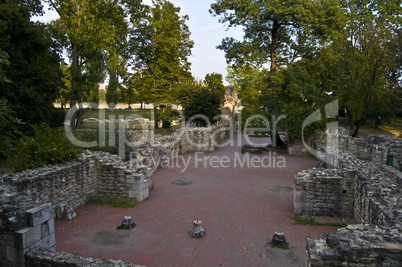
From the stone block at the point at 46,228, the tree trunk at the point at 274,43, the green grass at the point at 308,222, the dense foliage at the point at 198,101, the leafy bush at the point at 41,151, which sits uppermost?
the tree trunk at the point at 274,43

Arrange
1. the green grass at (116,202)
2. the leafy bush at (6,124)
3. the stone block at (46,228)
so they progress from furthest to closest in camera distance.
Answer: the green grass at (116,202), the leafy bush at (6,124), the stone block at (46,228)

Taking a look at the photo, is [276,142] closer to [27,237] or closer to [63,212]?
[63,212]

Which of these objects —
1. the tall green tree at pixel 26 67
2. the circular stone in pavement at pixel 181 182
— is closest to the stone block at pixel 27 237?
the circular stone in pavement at pixel 181 182

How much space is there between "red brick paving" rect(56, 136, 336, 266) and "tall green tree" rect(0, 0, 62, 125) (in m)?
8.90

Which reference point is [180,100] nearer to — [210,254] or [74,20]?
[74,20]

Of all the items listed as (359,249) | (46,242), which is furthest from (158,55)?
(359,249)

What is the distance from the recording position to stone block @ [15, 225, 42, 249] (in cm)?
526

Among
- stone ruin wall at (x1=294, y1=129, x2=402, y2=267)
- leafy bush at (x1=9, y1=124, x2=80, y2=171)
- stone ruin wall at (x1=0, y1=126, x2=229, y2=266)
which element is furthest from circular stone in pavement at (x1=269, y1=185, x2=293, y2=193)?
leafy bush at (x1=9, y1=124, x2=80, y2=171)

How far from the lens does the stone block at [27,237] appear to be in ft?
17.3

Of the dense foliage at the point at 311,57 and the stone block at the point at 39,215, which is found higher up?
the dense foliage at the point at 311,57

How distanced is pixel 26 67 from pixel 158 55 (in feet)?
64.8

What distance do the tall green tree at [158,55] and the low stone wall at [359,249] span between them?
97.2 ft

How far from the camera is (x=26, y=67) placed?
627 inches

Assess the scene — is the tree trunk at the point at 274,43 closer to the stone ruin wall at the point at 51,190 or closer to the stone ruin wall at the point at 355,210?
the stone ruin wall at the point at 355,210
